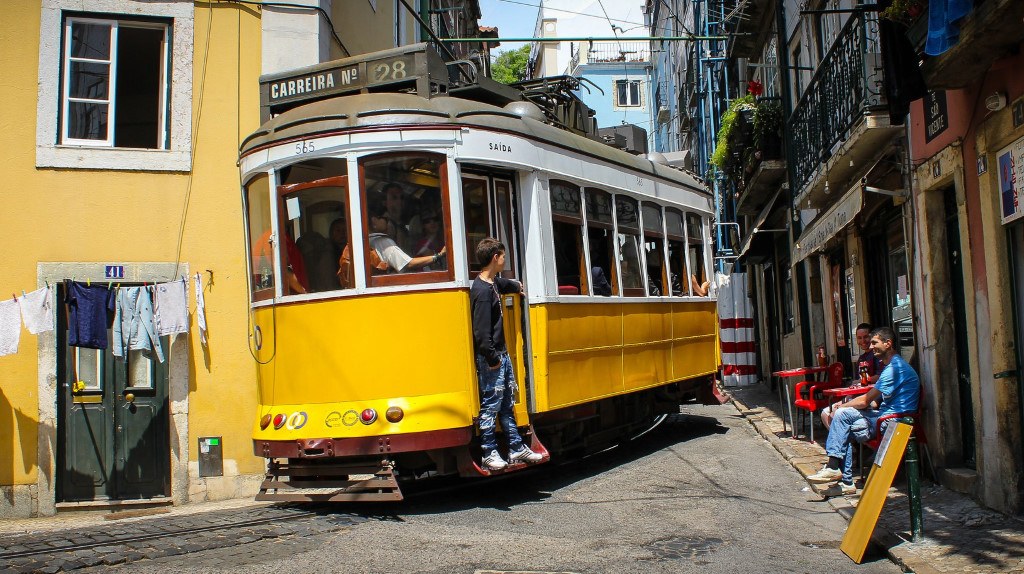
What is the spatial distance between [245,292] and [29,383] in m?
2.26

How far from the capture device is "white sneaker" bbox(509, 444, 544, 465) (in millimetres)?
8031

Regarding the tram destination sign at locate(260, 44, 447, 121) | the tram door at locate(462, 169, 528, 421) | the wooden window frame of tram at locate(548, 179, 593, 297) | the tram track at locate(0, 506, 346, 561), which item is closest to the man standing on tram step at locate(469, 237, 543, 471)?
the tram door at locate(462, 169, 528, 421)

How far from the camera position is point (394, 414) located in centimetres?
751

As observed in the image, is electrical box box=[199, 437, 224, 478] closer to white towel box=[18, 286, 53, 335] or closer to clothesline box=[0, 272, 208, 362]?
clothesline box=[0, 272, 208, 362]

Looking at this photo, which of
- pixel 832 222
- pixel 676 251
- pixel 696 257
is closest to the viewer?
pixel 832 222

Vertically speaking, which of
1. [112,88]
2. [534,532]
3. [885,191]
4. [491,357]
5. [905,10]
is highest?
[112,88]

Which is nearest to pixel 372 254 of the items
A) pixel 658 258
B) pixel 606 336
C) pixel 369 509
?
pixel 369 509

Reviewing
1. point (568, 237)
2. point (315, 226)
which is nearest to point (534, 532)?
point (315, 226)

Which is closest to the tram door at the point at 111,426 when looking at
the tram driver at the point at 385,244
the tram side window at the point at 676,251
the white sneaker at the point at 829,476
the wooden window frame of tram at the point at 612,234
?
the tram driver at the point at 385,244

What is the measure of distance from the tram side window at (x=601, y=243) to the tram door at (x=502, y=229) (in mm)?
1132

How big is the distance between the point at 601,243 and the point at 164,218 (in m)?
4.51

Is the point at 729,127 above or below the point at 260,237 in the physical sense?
above

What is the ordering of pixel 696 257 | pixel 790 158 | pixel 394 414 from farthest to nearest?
pixel 790 158 < pixel 696 257 < pixel 394 414

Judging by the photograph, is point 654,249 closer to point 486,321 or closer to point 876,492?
point 486,321
